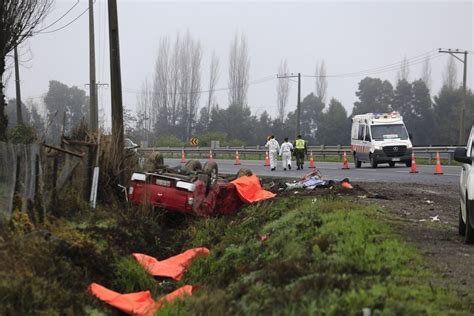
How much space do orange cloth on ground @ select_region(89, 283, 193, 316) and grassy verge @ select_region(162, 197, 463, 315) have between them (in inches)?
13.4

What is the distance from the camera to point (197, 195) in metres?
12.4

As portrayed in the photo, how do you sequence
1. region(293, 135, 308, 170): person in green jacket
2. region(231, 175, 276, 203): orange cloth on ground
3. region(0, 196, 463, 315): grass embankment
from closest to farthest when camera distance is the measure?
1. region(0, 196, 463, 315): grass embankment
2. region(231, 175, 276, 203): orange cloth on ground
3. region(293, 135, 308, 170): person in green jacket

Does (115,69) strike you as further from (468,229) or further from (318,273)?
(318,273)

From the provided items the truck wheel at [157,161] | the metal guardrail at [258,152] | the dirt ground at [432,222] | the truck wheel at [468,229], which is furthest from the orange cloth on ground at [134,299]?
the metal guardrail at [258,152]

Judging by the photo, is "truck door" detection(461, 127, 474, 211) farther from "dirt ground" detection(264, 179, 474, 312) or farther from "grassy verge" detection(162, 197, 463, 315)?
"grassy verge" detection(162, 197, 463, 315)

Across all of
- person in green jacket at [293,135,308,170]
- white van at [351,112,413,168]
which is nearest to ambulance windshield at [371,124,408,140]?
white van at [351,112,413,168]

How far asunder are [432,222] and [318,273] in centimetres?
521

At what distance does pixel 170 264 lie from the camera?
950 cm

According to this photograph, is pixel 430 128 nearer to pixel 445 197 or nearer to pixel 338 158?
pixel 338 158

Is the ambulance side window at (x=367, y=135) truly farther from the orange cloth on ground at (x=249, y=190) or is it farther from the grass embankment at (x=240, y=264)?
the grass embankment at (x=240, y=264)

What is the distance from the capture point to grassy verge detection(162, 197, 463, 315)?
5105 millimetres

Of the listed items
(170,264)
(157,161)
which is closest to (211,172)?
(157,161)

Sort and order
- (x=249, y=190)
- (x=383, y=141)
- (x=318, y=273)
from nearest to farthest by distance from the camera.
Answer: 1. (x=318, y=273)
2. (x=249, y=190)
3. (x=383, y=141)

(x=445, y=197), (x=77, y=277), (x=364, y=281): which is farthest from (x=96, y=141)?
(x=364, y=281)
